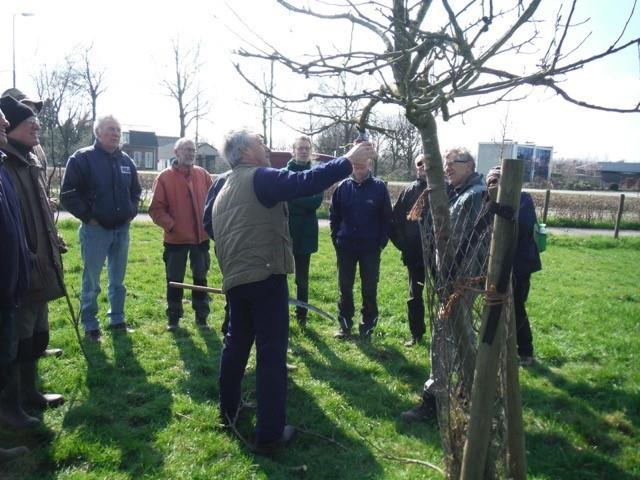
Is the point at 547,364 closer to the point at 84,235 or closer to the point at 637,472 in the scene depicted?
the point at 637,472

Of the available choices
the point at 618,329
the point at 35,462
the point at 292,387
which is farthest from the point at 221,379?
the point at 618,329

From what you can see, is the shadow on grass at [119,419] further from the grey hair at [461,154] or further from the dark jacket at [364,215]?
the grey hair at [461,154]

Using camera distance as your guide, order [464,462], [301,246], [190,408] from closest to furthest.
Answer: [464,462], [190,408], [301,246]

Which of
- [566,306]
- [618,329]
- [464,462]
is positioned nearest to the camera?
[464,462]

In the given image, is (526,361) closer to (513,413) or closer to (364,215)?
(364,215)

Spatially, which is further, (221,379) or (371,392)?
(371,392)

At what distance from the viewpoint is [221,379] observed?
3.73m

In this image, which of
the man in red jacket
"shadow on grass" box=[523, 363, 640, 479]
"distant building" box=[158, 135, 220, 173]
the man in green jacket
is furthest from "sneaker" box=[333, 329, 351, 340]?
"distant building" box=[158, 135, 220, 173]

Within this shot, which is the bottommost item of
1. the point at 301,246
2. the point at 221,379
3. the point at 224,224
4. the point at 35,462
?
the point at 35,462

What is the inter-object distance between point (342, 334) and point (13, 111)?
3.56 metres

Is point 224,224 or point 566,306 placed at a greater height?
point 224,224

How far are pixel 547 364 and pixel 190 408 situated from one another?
10.9 ft

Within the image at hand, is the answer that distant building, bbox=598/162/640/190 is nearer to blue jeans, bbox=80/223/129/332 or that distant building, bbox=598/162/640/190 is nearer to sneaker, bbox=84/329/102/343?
blue jeans, bbox=80/223/129/332

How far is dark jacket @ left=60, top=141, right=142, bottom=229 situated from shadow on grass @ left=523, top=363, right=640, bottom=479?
4.06m
